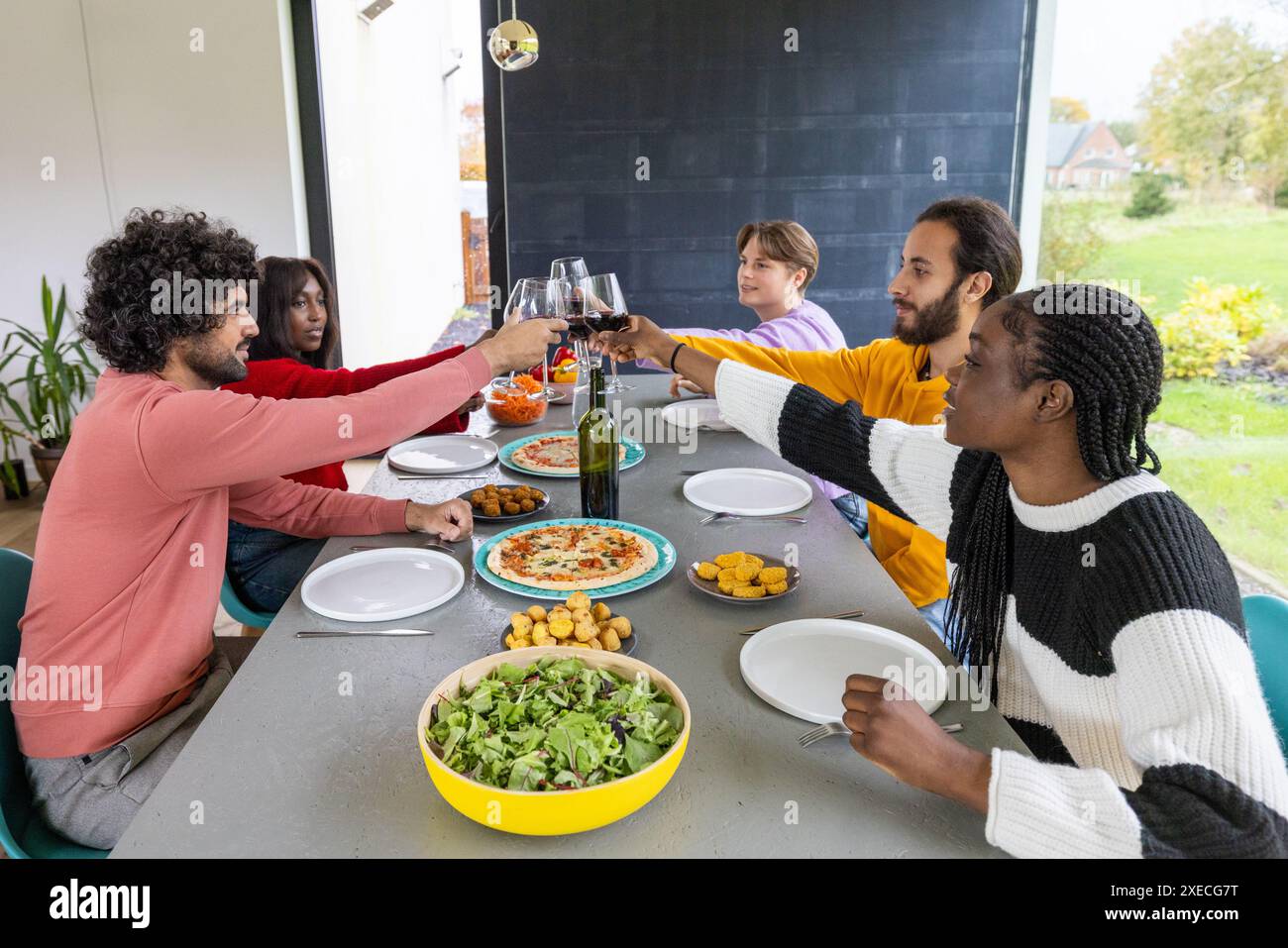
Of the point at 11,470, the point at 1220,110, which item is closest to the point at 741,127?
the point at 1220,110

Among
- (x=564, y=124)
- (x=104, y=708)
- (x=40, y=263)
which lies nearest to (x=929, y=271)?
(x=104, y=708)

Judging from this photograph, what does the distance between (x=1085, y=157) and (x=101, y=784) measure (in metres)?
4.22

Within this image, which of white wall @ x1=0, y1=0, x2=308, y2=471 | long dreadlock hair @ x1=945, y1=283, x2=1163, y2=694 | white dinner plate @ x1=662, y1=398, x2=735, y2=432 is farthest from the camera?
white wall @ x1=0, y1=0, x2=308, y2=471

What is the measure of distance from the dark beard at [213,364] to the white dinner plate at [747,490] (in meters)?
0.92

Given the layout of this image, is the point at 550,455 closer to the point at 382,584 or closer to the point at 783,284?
the point at 382,584

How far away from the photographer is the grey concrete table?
2.97 ft

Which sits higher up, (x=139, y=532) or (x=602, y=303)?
(x=602, y=303)

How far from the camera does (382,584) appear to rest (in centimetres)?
153

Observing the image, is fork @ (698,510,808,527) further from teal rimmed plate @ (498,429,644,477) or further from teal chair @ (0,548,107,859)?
teal chair @ (0,548,107,859)

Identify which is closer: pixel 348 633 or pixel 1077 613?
pixel 1077 613

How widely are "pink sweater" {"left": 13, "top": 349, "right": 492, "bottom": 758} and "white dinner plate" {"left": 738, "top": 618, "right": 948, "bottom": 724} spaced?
30.6 inches

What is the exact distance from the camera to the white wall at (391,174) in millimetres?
4906

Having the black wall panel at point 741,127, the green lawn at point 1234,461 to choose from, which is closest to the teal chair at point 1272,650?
the green lawn at point 1234,461

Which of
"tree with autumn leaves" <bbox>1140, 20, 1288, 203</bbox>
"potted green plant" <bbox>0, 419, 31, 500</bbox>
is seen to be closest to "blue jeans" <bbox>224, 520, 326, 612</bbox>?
"potted green plant" <bbox>0, 419, 31, 500</bbox>
